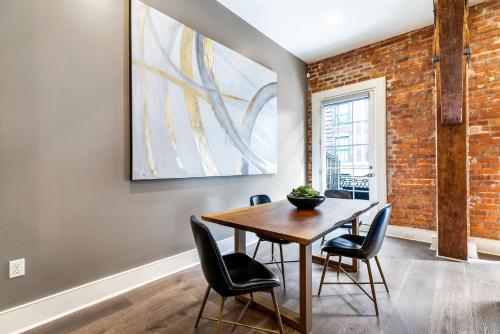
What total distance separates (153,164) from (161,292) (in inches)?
45.3

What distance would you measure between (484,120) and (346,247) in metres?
2.75

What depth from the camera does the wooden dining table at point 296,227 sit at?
4.92 ft

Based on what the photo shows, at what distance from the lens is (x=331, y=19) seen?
335cm

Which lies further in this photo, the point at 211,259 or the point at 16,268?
the point at 16,268

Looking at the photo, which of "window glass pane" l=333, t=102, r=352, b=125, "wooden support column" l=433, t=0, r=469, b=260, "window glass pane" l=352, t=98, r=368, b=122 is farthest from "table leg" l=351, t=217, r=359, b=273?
"window glass pane" l=333, t=102, r=352, b=125

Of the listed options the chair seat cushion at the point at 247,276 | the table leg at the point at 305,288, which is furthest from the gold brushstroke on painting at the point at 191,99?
the table leg at the point at 305,288

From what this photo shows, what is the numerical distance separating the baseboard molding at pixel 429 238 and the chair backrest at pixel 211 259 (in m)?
3.17

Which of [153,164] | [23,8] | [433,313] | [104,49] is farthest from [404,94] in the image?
[23,8]

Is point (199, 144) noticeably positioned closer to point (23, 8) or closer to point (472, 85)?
point (23, 8)

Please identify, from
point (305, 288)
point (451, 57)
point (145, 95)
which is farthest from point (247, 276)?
point (451, 57)

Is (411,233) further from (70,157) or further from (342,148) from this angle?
(70,157)

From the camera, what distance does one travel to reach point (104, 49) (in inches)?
80.6

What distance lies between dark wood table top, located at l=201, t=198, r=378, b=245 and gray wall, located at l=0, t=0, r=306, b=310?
0.86 meters

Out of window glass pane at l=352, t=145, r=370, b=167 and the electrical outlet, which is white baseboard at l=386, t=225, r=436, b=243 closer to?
window glass pane at l=352, t=145, r=370, b=167
